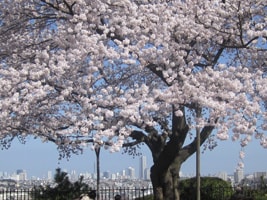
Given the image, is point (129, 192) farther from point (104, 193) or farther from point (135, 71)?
point (135, 71)

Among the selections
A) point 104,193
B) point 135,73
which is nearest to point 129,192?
point 104,193

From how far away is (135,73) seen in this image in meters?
15.5

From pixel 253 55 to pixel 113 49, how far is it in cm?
407

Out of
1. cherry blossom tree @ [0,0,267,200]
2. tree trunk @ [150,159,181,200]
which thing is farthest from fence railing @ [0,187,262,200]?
cherry blossom tree @ [0,0,267,200]

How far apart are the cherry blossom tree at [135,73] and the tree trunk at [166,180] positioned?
1.01 metres

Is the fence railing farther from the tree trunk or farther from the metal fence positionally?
the tree trunk

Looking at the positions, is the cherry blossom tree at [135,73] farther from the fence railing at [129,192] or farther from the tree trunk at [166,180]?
the fence railing at [129,192]

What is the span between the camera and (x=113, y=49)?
1257cm

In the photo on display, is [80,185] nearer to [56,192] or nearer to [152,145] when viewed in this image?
[56,192]

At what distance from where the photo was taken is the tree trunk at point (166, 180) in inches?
639

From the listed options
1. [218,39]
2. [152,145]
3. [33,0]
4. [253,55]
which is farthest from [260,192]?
[33,0]

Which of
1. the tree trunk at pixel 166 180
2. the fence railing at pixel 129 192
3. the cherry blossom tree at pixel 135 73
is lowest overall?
the fence railing at pixel 129 192

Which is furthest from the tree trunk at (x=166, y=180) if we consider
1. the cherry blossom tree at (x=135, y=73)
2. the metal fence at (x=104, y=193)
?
the metal fence at (x=104, y=193)

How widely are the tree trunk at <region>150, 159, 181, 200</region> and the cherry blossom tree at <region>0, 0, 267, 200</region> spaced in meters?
1.01
